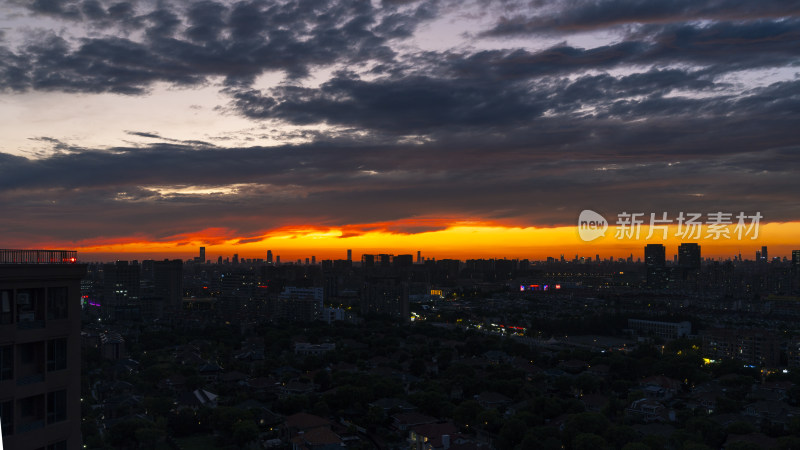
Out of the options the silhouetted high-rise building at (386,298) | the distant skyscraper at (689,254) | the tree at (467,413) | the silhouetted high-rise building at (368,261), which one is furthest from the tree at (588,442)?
the distant skyscraper at (689,254)

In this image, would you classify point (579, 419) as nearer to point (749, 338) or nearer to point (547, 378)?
point (547, 378)

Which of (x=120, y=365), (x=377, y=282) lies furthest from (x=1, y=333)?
(x=377, y=282)

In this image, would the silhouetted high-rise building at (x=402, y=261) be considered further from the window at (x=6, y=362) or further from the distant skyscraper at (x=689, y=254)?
the window at (x=6, y=362)

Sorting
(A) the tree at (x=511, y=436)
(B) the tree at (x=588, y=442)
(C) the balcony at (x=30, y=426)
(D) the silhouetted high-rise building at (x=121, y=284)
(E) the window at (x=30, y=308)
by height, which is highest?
(E) the window at (x=30, y=308)

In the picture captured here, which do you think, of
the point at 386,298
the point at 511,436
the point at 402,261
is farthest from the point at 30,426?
the point at 402,261

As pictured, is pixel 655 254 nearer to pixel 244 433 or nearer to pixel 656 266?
pixel 656 266

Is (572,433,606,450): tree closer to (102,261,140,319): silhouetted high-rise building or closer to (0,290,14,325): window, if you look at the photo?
(0,290,14,325): window

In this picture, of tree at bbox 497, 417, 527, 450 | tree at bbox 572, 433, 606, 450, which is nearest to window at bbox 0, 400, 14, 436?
tree at bbox 572, 433, 606, 450
